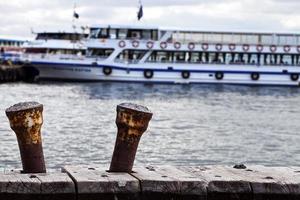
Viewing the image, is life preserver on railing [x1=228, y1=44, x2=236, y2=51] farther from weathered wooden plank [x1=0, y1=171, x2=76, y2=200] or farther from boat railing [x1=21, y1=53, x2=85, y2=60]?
weathered wooden plank [x1=0, y1=171, x2=76, y2=200]

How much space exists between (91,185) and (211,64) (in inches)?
2729

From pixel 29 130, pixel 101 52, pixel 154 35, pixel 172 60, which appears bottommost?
pixel 172 60

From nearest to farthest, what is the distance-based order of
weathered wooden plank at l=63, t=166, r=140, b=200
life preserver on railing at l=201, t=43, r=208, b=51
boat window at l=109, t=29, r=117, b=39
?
weathered wooden plank at l=63, t=166, r=140, b=200 < boat window at l=109, t=29, r=117, b=39 < life preserver on railing at l=201, t=43, r=208, b=51

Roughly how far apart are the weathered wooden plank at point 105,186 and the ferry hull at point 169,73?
219ft

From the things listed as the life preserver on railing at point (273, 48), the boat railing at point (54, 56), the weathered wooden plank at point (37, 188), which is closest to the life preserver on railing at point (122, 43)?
the boat railing at point (54, 56)

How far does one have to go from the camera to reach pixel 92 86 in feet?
225

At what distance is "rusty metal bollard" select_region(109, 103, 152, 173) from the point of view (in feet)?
27.9

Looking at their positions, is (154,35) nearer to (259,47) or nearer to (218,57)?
(218,57)

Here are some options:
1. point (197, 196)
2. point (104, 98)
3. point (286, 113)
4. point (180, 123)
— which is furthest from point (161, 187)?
point (104, 98)

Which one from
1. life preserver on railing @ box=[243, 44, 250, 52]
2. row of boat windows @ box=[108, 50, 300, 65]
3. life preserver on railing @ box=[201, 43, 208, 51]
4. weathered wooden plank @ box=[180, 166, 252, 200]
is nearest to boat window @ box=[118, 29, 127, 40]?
row of boat windows @ box=[108, 50, 300, 65]

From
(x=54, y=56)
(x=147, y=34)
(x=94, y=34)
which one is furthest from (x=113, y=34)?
(x=54, y=56)

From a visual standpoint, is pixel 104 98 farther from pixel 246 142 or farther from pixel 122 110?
pixel 122 110

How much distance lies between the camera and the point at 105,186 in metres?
7.73

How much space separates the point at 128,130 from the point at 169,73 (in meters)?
66.8
